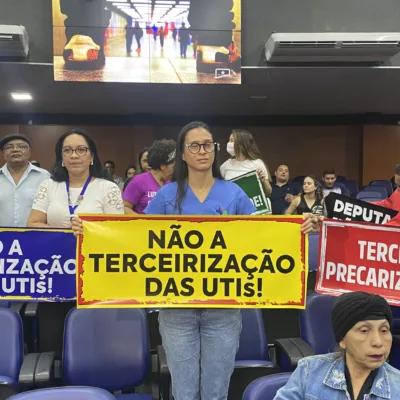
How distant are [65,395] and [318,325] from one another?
139 cm

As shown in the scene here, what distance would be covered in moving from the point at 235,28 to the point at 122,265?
15.4ft

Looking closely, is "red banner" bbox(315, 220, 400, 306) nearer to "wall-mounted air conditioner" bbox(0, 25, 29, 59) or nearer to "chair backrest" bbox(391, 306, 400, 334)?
"chair backrest" bbox(391, 306, 400, 334)

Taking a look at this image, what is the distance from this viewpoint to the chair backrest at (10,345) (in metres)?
2.07

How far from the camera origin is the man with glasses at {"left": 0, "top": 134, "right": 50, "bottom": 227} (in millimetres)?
2977

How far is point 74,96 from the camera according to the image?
28.3ft

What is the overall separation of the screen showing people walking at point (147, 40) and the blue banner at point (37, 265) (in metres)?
4.11

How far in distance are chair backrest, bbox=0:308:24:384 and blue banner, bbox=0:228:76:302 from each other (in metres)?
0.10

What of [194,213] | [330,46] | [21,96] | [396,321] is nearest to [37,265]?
[194,213]

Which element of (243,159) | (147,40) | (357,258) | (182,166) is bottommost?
(357,258)

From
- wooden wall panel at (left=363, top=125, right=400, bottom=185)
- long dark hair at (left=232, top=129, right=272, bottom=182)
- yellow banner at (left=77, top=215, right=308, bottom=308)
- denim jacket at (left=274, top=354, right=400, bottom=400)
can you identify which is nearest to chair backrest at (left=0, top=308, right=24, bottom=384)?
yellow banner at (left=77, top=215, right=308, bottom=308)

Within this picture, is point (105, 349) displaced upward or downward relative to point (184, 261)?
downward

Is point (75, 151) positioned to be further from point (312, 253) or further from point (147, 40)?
point (147, 40)

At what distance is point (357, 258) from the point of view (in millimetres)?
2121

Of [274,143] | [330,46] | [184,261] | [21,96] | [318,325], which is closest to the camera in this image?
[184,261]
